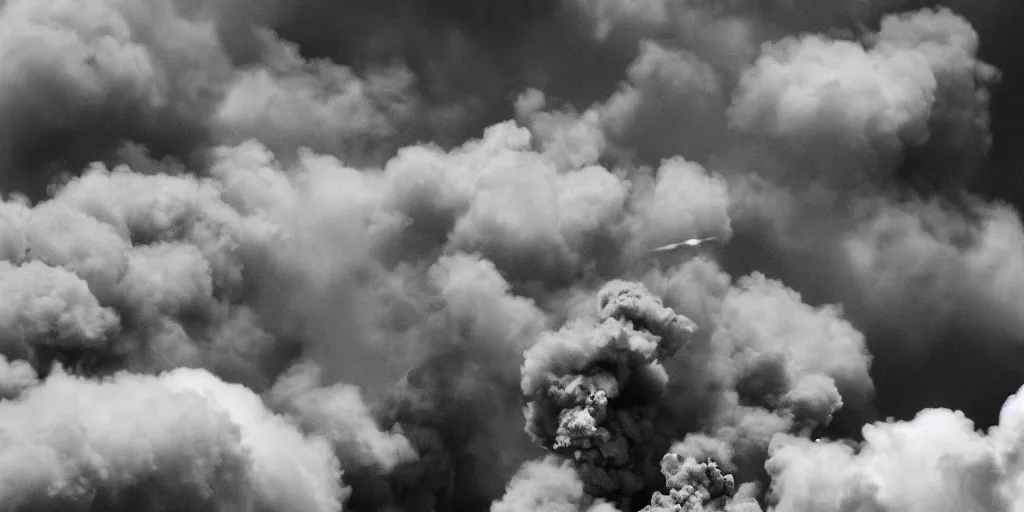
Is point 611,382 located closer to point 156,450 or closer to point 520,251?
point 520,251

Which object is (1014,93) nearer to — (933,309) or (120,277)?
(933,309)

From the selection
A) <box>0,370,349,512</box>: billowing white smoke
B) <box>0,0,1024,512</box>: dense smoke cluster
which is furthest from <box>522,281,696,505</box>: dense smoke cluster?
<box>0,370,349,512</box>: billowing white smoke

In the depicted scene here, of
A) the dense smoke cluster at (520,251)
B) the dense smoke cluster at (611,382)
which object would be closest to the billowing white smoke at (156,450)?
A: the dense smoke cluster at (520,251)

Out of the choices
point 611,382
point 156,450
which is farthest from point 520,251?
point 156,450

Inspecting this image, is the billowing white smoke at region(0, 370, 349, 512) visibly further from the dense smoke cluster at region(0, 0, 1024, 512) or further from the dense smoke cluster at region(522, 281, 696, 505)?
the dense smoke cluster at region(522, 281, 696, 505)

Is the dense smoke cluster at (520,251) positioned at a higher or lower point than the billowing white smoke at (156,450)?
higher

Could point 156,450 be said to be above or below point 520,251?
below

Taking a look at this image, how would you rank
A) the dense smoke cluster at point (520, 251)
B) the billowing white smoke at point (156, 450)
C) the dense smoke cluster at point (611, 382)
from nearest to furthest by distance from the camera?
the billowing white smoke at point (156, 450) → the dense smoke cluster at point (520, 251) → the dense smoke cluster at point (611, 382)

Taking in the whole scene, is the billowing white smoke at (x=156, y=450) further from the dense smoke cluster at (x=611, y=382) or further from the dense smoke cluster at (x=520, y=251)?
the dense smoke cluster at (x=611, y=382)
